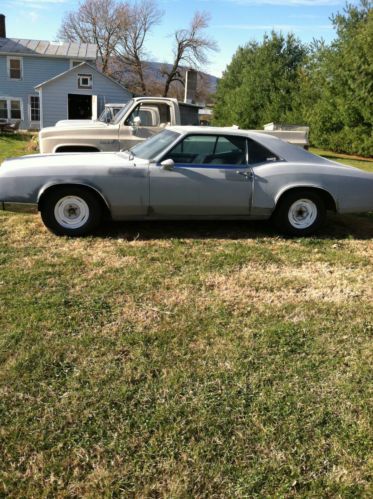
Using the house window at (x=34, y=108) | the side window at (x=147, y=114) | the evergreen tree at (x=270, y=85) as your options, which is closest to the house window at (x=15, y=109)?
the house window at (x=34, y=108)

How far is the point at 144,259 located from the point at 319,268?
5.89ft

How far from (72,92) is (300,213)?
82.1 ft

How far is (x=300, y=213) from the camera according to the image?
597 cm

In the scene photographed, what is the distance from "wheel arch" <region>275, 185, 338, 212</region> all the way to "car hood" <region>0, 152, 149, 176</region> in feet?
5.46

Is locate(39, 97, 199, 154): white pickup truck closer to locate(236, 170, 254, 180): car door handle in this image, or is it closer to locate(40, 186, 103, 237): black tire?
locate(40, 186, 103, 237): black tire

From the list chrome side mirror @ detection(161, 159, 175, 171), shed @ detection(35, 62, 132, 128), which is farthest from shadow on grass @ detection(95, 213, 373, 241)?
shed @ detection(35, 62, 132, 128)

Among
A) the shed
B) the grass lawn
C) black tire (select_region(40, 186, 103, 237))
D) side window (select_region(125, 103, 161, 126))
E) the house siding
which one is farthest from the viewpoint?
the house siding

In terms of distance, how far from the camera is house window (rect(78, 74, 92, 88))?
27922 millimetres

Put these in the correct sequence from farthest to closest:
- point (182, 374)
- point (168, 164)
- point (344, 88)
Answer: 1. point (344, 88)
2. point (168, 164)
3. point (182, 374)

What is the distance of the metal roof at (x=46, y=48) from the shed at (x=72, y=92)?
2.47 m

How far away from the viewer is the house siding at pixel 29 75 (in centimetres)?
2980

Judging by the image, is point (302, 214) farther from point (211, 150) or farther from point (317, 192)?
point (211, 150)

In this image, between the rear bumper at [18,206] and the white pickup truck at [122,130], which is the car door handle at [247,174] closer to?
the rear bumper at [18,206]

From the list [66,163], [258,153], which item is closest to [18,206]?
[66,163]
